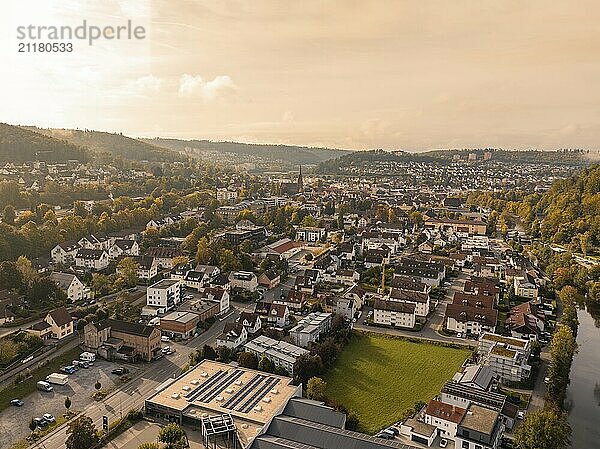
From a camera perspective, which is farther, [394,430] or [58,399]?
[58,399]

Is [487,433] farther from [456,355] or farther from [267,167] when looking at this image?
[267,167]

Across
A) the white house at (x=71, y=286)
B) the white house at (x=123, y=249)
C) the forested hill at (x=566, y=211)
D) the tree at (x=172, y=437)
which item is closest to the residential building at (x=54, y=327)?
the white house at (x=71, y=286)

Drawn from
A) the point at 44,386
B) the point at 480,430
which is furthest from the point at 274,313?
the point at 480,430

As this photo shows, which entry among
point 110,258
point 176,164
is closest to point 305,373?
point 110,258

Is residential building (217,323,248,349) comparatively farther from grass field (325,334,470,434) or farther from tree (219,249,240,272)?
tree (219,249,240,272)

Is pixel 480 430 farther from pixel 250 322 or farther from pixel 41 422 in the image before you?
pixel 41 422

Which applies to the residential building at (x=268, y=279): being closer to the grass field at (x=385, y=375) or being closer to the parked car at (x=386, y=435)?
the grass field at (x=385, y=375)
